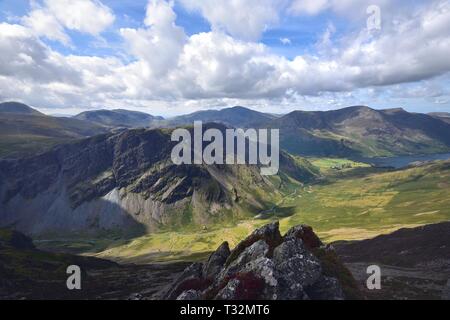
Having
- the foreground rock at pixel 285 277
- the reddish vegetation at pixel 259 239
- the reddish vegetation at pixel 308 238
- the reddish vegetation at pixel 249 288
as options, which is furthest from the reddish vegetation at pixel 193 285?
the reddish vegetation at pixel 249 288

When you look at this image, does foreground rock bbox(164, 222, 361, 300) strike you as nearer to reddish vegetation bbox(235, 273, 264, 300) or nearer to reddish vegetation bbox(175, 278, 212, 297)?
reddish vegetation bbox(235, 273, 264, 300)

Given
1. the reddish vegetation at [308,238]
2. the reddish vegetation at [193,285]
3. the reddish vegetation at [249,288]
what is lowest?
the reddish vegetation at [193,285]

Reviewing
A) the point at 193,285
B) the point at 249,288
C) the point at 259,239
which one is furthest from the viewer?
the point at 259,239

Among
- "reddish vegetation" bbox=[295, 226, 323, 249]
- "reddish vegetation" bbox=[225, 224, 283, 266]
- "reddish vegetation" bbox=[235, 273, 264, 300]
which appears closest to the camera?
"reddish vegetation" bbox=[235, 273, 264, 300]

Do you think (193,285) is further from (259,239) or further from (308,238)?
(308,238)

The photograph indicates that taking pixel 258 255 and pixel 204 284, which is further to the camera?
pixel 204 284

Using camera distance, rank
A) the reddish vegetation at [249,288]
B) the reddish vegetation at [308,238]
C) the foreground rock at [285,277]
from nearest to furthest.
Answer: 1. the reddish vegetation at [249,288]
2. the foreground rock at [285,277]
3. the reddish vegetation at [308,238]

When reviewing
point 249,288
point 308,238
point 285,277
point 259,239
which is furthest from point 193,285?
point 285,277

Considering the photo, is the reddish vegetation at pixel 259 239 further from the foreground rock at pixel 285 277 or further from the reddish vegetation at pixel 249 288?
the reddish vegetation at pixel 249 288

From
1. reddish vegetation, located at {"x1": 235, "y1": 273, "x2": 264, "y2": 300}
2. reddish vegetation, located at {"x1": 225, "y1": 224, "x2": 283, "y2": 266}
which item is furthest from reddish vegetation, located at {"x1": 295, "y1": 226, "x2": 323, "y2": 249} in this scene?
reddish vegetation, located at {"x1": 235, "y1": 273, "x2": 264, "y2": 300}
